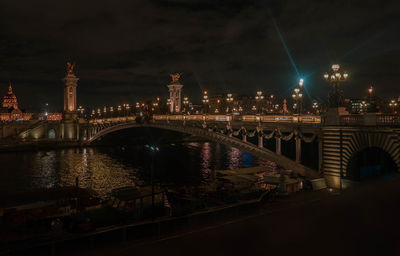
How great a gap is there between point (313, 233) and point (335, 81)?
13303mm

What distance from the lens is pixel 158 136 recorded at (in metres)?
85.8

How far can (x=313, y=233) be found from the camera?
10016mm

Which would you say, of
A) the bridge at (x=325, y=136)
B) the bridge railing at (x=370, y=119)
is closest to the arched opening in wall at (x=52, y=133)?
the bridge at (x=325, y=136)

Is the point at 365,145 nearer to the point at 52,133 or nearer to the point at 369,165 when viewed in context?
the point at 369,165

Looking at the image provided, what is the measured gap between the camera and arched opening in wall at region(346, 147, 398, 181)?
20.5 meters

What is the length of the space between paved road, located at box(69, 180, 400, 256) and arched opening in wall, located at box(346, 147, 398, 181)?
7.69 meters

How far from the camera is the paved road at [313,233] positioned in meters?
8.89

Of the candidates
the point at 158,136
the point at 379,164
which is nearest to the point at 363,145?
the point at 379,164

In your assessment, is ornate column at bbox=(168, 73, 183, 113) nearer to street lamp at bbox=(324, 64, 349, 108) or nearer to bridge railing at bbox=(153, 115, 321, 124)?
bridge railing at bbox=(153, 115, 321, 124)

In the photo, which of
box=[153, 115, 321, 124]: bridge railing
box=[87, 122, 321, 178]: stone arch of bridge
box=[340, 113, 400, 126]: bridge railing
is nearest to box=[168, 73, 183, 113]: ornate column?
box=[87, 122, 321, 178]: stone arch of bridge

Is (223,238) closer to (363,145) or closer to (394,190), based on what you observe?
(394,190)

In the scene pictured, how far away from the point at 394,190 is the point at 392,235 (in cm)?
392

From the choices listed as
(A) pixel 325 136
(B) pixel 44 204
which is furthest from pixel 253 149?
(B) pixel 44 204

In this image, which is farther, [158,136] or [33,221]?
[158,136]
